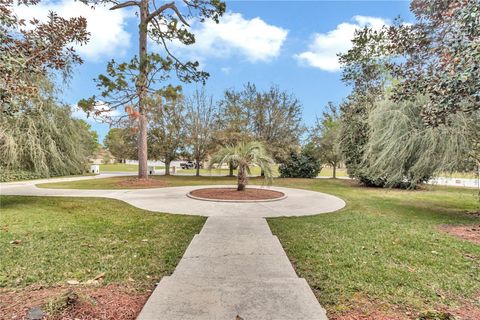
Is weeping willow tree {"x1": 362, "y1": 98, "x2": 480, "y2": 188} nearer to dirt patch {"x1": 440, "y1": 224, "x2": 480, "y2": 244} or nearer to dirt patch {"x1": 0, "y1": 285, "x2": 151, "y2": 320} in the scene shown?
dirt patch {"x1": 440, "y1": 224, "x2": 480, "y2": 244}

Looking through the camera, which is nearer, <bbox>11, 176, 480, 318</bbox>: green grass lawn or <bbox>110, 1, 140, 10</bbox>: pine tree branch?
<bbox>11, 176, 480, 318</bbox>: green grass lawn

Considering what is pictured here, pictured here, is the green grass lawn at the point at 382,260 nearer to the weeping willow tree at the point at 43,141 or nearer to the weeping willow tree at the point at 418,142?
the weeping willow tree at the point at 418,142

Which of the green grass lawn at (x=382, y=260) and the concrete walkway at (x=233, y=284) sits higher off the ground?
the concrete walkway at (x=233, y=284)

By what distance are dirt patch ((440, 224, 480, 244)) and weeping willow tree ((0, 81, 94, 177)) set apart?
10124 mm

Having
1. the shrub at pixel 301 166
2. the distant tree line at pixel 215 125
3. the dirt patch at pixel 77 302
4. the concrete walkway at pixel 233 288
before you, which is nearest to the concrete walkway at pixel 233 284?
the concrete walkway at pixel 233 288

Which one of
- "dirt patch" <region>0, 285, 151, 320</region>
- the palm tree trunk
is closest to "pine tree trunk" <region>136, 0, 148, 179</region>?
the palm tree trunk

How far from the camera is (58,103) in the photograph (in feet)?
28.0

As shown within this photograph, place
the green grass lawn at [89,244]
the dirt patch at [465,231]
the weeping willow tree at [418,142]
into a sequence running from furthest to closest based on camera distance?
1. the weeping willow tree at [418,142]
2. the dirt patch at [465,231]
3. the green grass lawn at [89,244]

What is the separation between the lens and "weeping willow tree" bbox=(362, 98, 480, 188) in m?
6.66

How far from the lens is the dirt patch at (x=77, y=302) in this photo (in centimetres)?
219

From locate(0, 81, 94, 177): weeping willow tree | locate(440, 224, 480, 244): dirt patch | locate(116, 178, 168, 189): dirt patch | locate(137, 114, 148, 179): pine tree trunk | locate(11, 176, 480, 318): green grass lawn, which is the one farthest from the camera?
locate(137, 114, 148, 179): pine tree trunk

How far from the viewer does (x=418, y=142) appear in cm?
739

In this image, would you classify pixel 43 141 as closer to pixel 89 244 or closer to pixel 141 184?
pixel 89 244

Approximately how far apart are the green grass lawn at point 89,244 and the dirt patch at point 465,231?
5032 millimetres
